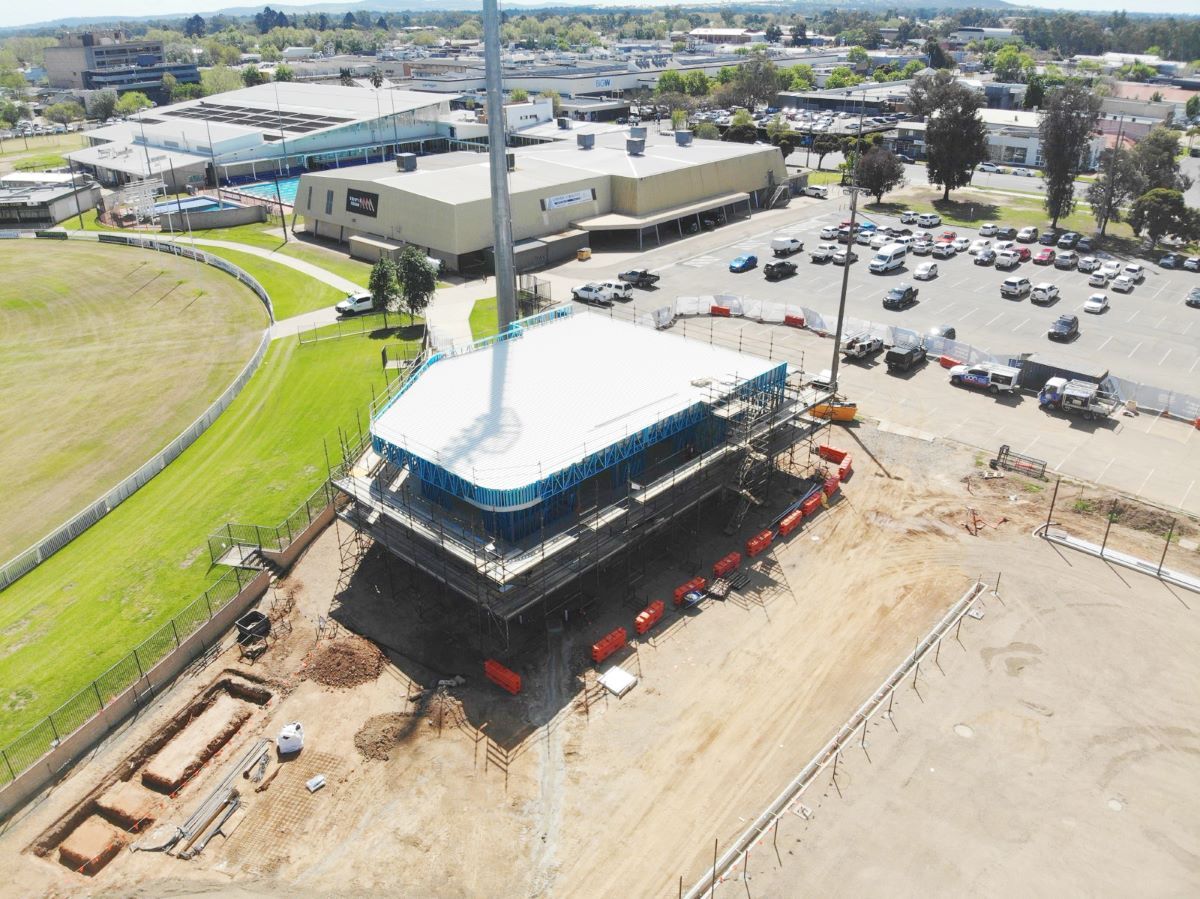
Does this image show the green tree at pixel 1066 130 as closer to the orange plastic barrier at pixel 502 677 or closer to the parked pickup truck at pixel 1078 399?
the parked pickup truck at pixel 1078 399

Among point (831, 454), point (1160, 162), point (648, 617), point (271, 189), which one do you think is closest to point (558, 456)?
point (648, 617)

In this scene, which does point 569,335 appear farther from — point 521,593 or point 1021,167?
point 1021,167

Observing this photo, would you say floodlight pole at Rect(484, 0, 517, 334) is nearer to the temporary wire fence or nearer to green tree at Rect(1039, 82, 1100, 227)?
the temporary wire fence

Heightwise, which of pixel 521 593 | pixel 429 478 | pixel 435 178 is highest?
pixel 435 178

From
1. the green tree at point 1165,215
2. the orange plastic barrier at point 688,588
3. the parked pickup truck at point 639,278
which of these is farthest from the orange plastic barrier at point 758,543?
the green tree at point 1165,215

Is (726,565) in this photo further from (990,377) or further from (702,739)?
(990,377)

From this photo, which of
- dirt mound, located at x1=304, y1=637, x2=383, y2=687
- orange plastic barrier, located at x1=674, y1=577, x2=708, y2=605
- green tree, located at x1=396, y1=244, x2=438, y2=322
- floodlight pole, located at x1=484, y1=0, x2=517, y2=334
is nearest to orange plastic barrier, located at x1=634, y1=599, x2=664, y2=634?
orange plastic barrier, located at x1=674, y1=577, x2=708, y2=605

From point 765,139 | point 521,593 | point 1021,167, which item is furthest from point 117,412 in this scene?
point 1021,167
